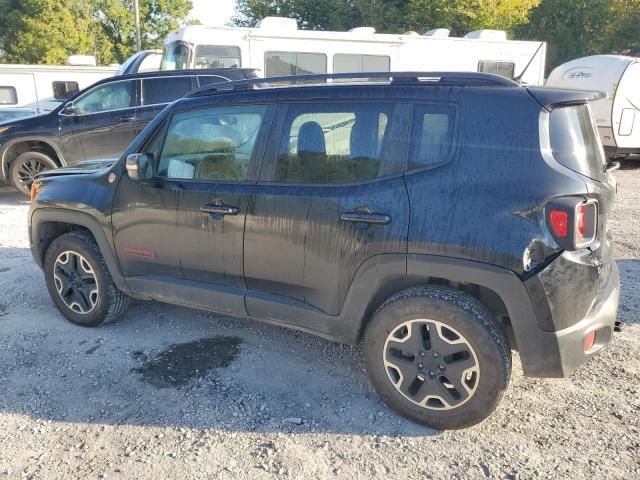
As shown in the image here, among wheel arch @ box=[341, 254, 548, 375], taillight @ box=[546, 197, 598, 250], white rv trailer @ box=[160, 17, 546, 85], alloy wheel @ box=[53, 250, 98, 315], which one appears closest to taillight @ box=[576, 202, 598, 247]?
taillight @ box=[546, 197, 598, 250]

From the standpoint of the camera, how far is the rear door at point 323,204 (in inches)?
110

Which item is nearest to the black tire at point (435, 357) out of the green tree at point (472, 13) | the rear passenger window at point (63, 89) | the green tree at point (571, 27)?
the rear passenger window at point (63, 89)

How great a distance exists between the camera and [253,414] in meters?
3.00

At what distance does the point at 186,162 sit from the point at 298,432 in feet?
6.20

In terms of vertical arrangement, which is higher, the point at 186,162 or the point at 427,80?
the point at 427,80

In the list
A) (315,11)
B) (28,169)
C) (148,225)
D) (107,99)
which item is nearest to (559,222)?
(148,225)

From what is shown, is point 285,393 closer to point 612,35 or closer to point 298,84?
point 298,84

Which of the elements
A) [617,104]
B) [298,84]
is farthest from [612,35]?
[298,84]

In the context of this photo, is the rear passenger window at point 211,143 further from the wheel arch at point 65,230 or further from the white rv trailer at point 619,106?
the white rv trailer at point 619,106

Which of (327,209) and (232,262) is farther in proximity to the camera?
(232,262)

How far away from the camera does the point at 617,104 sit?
37.5 feet

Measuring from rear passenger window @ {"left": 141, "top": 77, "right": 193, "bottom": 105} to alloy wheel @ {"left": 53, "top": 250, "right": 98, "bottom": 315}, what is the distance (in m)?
5.19

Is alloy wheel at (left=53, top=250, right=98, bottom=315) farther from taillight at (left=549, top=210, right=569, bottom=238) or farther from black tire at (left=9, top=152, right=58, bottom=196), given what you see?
black tire at (left=9, top=152, right=58, bottom=196)

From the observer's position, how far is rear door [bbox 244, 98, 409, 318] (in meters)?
2.79
